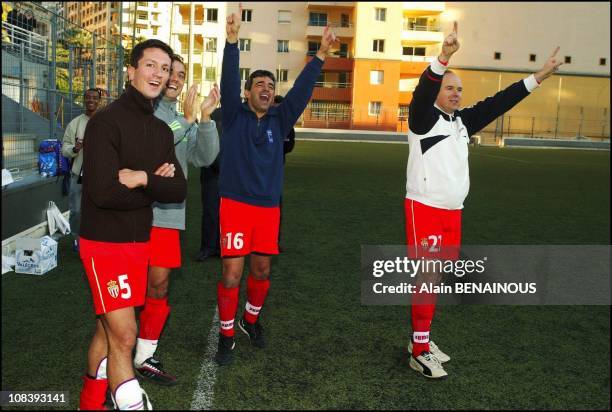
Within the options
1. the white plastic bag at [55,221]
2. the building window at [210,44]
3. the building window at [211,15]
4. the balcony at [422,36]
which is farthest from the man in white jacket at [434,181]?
the building window at [211,15]

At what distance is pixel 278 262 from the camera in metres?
6.85

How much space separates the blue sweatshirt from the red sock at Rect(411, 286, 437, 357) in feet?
3.83

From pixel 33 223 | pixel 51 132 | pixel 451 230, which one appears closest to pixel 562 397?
pixel 451 230

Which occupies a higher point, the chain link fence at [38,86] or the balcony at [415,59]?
the balcony at [415,59]

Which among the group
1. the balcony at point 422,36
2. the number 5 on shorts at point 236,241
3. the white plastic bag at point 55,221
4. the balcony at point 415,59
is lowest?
the white plastic bag at point 55,221

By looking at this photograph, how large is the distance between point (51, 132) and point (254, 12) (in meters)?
45.5

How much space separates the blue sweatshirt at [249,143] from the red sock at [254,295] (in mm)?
621

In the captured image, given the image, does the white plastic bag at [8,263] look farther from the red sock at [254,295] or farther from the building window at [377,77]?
the building window at [377,77]

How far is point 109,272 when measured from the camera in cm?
259

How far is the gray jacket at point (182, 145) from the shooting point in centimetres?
355

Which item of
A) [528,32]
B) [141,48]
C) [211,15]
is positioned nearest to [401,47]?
[528,32]

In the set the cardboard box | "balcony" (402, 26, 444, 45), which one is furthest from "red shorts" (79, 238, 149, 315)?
"balcony" (402, 26, 444, 45)

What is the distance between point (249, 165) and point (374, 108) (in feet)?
154

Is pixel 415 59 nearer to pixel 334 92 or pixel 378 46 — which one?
pixel 378 46
